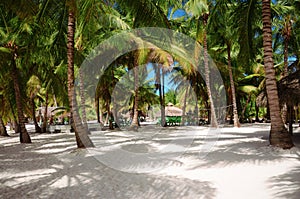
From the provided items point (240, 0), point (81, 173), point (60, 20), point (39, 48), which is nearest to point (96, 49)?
point (39, 48)

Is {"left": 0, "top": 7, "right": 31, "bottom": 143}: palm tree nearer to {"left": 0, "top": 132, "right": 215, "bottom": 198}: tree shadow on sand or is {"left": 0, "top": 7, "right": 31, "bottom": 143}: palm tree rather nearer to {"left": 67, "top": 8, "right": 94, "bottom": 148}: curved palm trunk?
{"left": 67, "top": 8, "right": 94, "bottom": 148}: curved palm trunk

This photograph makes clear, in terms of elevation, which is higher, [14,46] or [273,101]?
[14,46]

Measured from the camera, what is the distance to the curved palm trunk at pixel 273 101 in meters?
8.52

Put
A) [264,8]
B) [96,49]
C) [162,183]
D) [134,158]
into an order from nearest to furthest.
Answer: [162,183]
[134,158]
[264,8]
[96,49]

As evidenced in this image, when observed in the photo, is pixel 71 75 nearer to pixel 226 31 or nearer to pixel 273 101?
pixel 273 101

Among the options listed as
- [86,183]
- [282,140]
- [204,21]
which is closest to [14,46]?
[86,183]

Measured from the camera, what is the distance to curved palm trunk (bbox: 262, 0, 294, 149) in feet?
27.9

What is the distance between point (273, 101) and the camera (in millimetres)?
8766

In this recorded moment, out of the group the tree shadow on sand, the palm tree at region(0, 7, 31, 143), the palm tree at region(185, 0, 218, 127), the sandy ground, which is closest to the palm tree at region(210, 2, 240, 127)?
the palm tree at region(185, 0, 218, 127)

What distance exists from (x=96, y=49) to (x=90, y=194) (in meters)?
16.5

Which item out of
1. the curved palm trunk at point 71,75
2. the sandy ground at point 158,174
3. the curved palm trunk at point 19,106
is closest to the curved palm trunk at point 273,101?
the sandy ground at point 158,174

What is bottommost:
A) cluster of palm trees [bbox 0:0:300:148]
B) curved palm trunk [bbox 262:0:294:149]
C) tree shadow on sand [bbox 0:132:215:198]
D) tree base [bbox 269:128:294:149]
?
tree shadow on sand [bbox 0:132:215:198]

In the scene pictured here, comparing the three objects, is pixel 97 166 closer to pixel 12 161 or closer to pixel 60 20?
pixel 12 161

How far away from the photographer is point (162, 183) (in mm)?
5312
